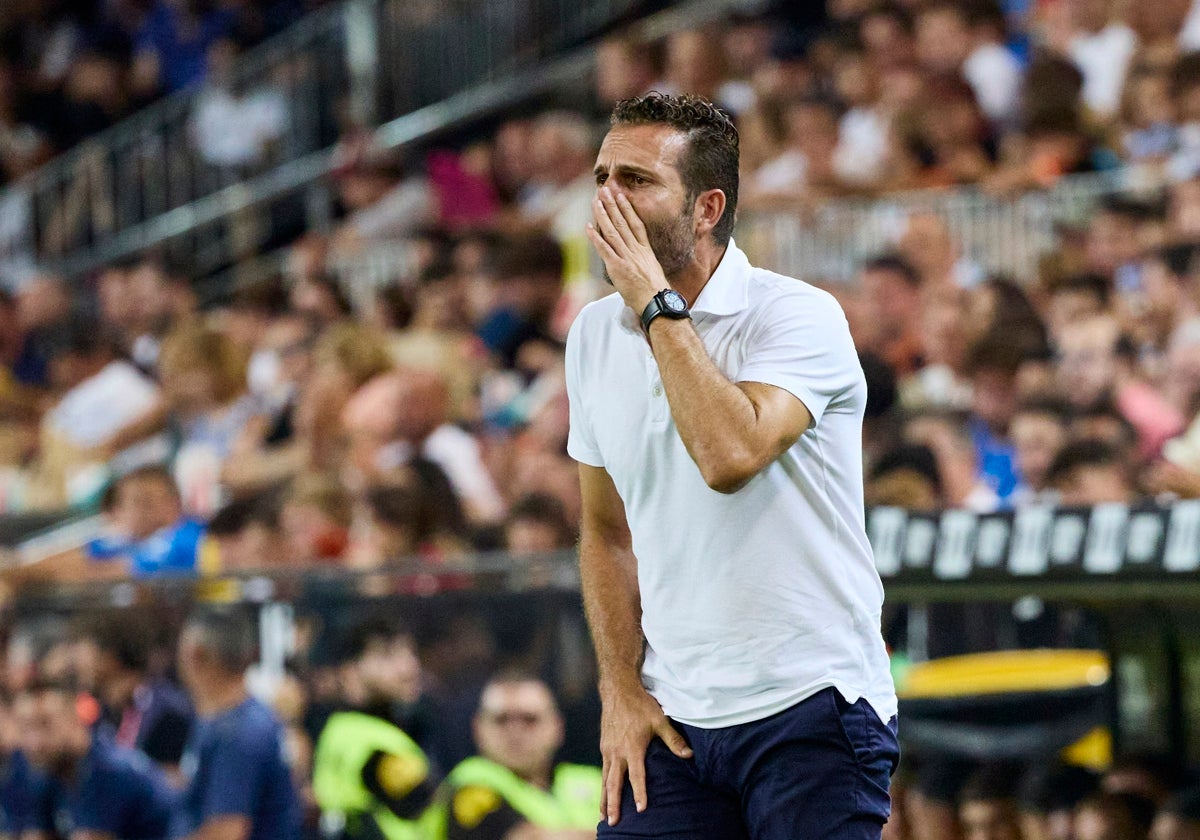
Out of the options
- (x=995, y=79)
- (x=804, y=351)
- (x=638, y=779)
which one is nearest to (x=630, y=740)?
(x=638, y=779)

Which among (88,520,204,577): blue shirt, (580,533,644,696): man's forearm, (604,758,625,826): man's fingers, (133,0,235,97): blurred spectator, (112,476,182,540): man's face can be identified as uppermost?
(133,0,235,97): blurred spectator

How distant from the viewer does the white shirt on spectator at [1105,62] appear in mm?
8000

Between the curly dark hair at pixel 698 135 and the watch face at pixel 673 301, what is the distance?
233mm

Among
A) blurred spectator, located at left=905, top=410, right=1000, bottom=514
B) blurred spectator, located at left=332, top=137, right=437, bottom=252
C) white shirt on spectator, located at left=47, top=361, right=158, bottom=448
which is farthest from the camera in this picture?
blurred spectator, located at left=332, top=137, right=437, bottom=252

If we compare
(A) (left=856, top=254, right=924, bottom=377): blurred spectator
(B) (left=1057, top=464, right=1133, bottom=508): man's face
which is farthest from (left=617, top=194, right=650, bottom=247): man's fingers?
(A) (left=856, top=254, right=924, bottom=377): blurred spectator

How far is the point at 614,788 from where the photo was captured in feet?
10.6

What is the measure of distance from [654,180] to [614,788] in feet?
3.55

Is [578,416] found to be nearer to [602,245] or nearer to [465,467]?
[602,245]

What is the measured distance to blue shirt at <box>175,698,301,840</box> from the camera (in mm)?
5719

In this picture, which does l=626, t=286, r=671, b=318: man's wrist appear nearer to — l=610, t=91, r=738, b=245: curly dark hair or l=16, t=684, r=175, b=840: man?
l=610, t=91, r=738, b=245: curly dark hair

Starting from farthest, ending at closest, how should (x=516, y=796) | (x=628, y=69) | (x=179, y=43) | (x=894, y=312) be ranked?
(x=179, y=43), (x=628, y=69), (x=894, y=312), (x=516, y=796)

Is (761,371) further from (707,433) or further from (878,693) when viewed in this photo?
(878,693)

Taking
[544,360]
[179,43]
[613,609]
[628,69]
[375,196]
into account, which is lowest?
[613,609]

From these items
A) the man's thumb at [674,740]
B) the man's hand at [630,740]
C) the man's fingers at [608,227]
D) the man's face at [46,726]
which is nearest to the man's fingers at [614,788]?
the man's hand at [630,740]
